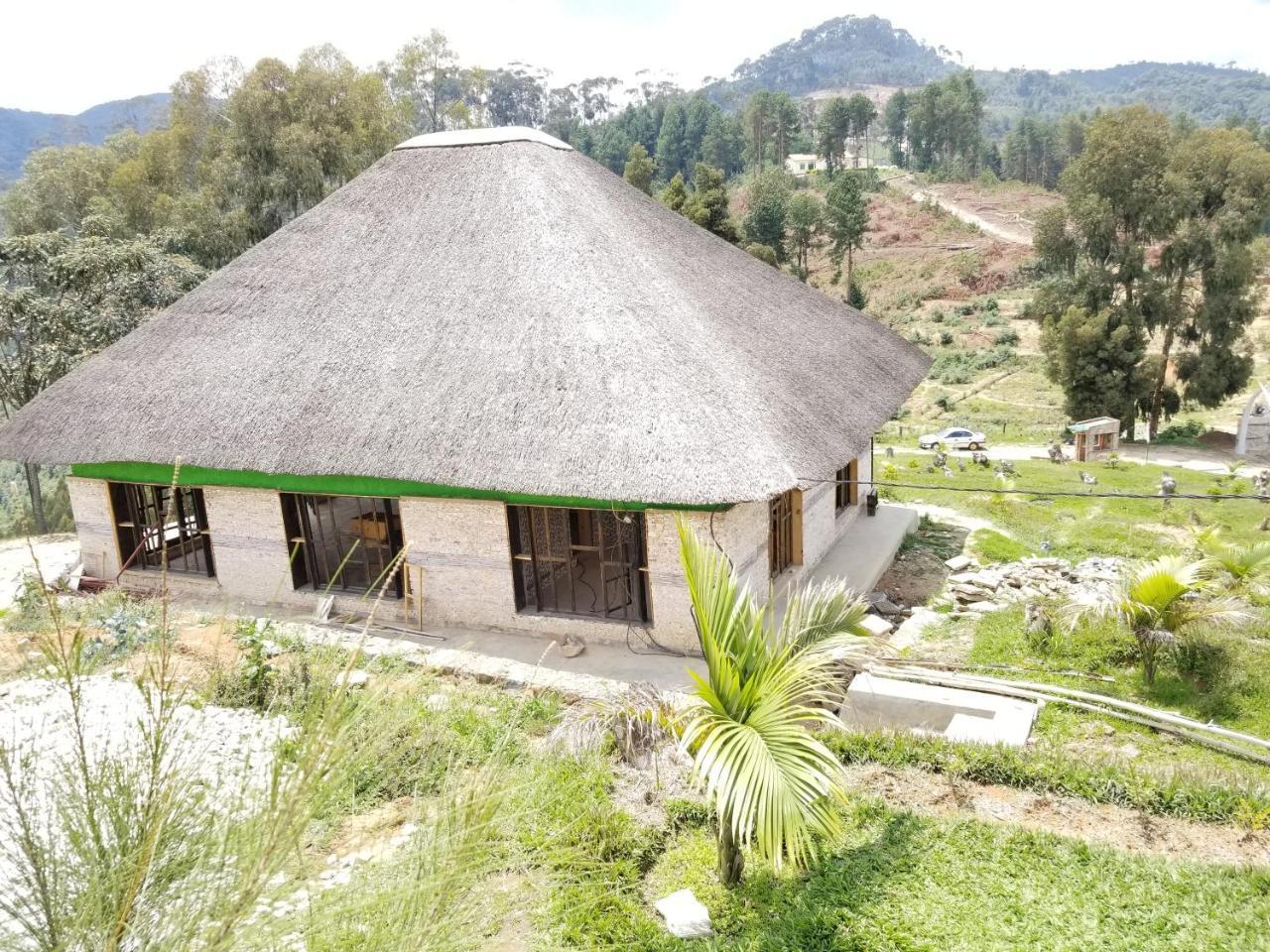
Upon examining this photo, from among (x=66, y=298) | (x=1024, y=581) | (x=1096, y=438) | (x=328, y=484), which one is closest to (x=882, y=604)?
(x=1024, y=581)

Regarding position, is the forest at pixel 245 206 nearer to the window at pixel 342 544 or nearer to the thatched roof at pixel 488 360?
the thatched roof at pixel 488 360

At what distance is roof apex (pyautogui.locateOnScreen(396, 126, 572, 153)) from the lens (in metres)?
14.1

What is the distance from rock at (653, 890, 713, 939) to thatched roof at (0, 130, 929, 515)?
4030 mm

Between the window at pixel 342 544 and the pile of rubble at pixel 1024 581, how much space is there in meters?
7.44

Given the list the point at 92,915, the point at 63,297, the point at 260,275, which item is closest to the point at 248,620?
the point at 260,275

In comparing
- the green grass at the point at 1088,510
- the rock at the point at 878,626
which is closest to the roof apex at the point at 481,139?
the green grass at the point at 1088,510

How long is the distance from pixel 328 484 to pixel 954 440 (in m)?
26.0

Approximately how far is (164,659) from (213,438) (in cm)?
990

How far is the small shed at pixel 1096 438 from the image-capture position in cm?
2834

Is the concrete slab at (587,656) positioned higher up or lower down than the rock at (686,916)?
lower down

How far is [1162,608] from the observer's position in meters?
9.24

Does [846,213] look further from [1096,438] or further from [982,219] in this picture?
[1096,438]

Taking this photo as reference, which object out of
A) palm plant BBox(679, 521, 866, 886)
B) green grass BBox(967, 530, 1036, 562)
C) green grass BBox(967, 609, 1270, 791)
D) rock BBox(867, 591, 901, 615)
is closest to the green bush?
green grass BBox(967, 530, 1036, 562)

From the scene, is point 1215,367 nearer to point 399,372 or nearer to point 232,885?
point 399,372
